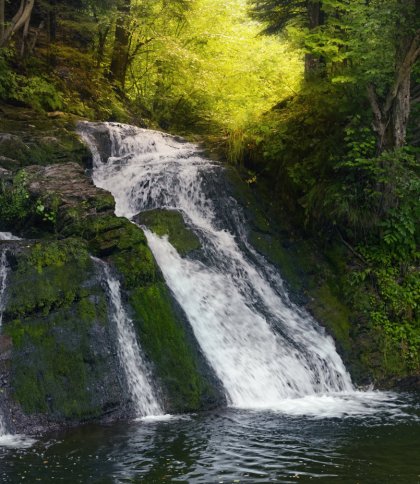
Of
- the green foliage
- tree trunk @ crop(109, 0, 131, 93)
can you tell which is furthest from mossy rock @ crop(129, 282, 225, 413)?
tree trunk @ crop(109, 0, 131, 93)

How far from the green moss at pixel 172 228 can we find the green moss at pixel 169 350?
1.83 m

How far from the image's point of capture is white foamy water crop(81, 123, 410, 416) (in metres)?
8.87

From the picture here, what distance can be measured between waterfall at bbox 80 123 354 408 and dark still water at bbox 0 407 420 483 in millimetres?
1424

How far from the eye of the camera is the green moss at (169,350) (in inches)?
321

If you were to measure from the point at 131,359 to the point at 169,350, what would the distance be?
621mm

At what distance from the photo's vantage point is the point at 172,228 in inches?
432

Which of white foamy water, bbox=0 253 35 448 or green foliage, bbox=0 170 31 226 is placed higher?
green foliage, bbox=0 170 31 226

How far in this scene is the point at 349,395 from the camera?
30.3 feet

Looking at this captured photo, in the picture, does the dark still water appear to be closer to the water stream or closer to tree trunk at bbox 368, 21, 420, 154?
the water stream

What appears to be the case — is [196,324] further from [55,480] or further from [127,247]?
[55,480]

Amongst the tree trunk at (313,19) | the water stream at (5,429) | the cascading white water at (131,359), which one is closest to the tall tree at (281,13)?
the tree trunk at (313,19)

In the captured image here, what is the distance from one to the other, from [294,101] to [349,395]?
22.7ft

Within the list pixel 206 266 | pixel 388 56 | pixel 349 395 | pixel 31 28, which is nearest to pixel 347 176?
pixel 388 56

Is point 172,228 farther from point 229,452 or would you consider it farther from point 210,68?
point 210,68
